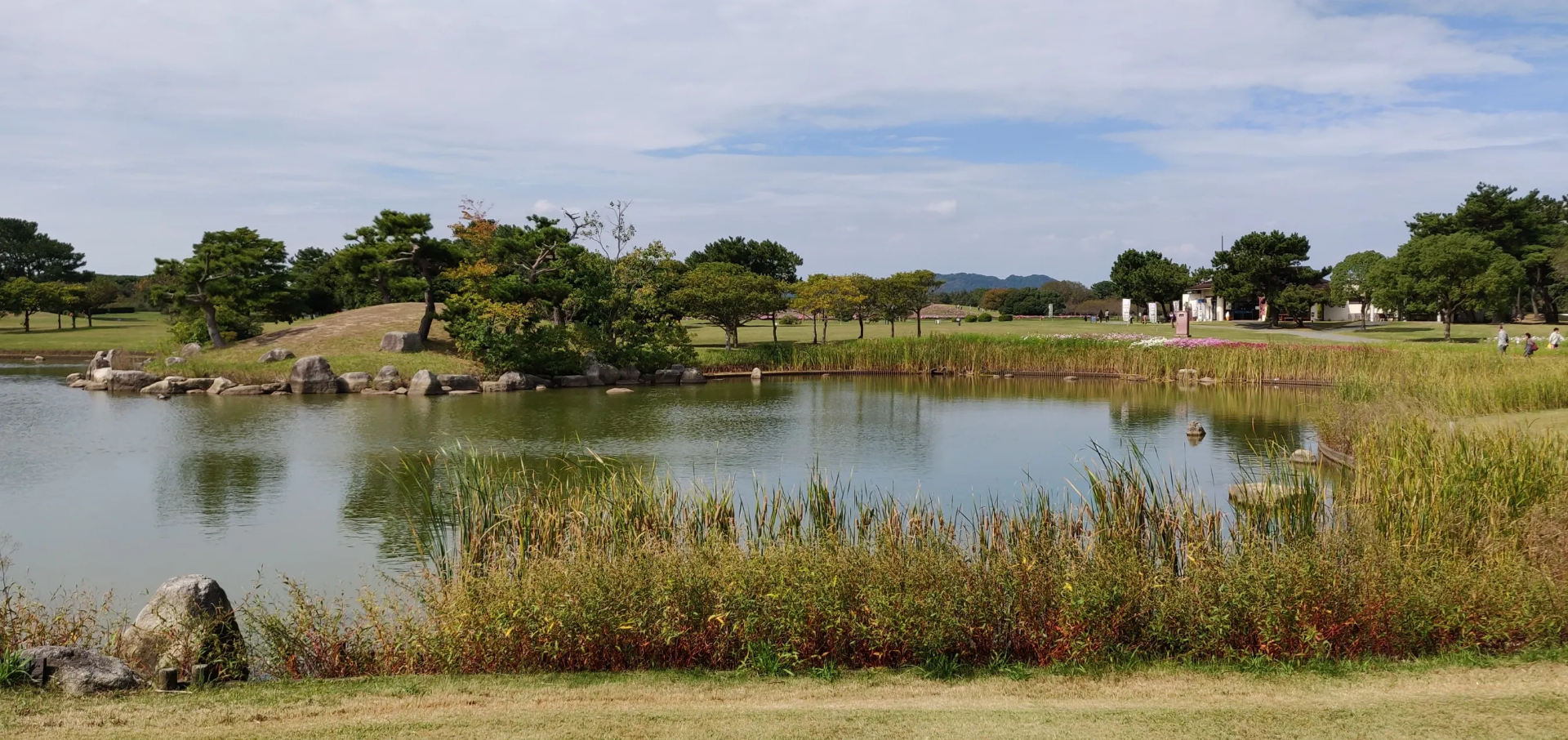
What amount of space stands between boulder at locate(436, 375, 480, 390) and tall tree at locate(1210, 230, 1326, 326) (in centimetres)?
4221

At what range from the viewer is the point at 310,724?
5.46m

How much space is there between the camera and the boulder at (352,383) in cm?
2995

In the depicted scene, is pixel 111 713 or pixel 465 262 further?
pixel 465 262

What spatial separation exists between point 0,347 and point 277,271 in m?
18.5

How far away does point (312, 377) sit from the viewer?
29500mm

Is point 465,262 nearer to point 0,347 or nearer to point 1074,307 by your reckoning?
point 0,347

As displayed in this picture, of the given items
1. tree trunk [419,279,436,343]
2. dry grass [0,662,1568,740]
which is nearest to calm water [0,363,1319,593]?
dry grass [0,662,1568,740]

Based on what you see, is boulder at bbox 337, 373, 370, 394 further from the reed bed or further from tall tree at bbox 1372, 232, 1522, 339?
tall tree at bbox 1372, 232, 1522, 339

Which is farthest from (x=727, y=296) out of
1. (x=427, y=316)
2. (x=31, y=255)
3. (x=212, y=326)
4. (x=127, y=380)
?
(x=31, y=255)

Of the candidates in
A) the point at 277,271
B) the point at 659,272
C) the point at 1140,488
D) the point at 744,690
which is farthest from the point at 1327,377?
the point at 277,271

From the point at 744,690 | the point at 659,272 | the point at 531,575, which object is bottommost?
the point at 744,690

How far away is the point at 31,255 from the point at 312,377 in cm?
5726

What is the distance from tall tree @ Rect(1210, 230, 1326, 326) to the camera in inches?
→ 2175

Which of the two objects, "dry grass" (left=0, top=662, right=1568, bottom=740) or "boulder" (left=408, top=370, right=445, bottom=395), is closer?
"dry grass" (left=0, top=662, right=1568, bottom=740)
